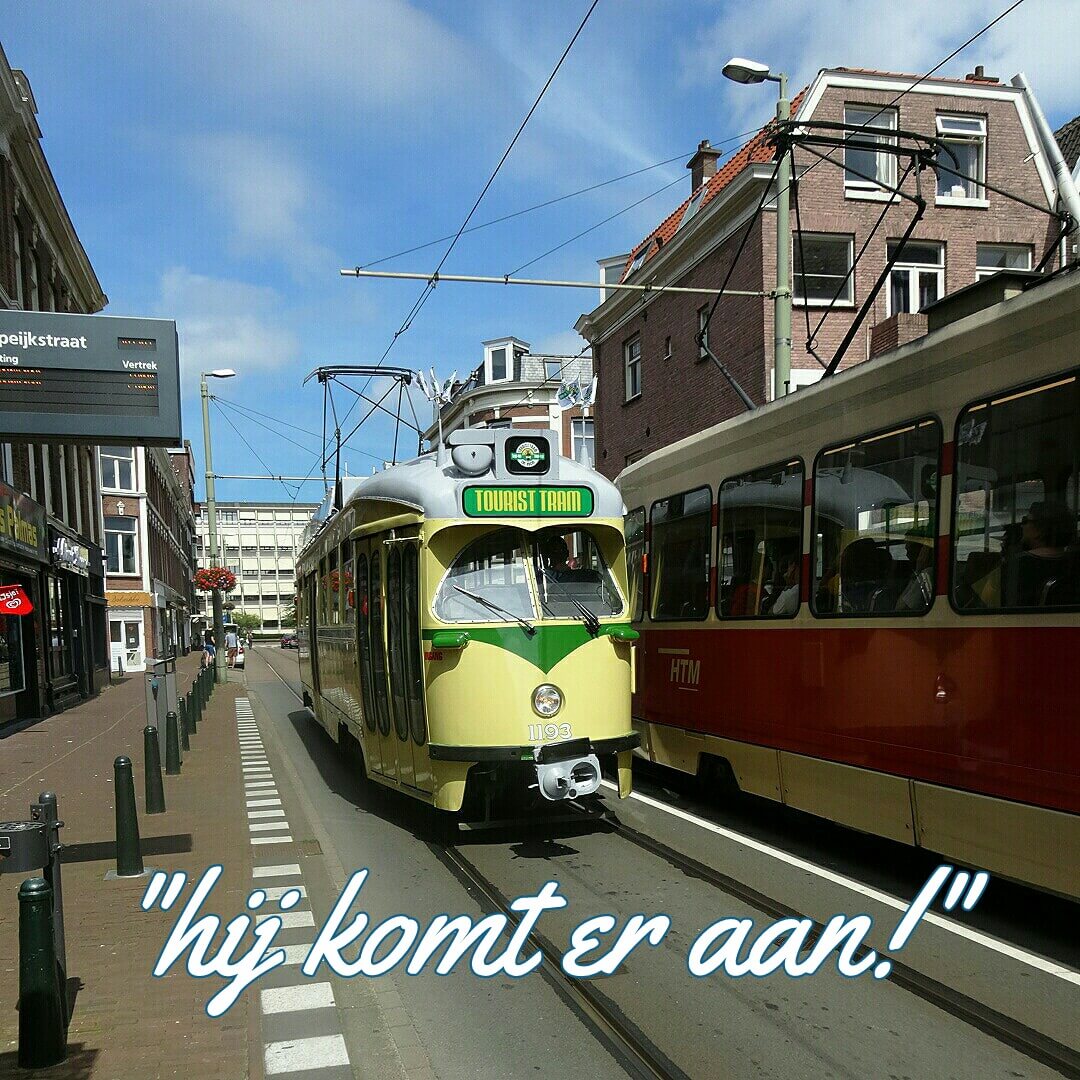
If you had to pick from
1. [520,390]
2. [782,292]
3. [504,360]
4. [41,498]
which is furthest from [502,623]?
[504,360]

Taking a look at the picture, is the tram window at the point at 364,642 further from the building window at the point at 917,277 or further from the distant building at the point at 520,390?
the distant building at the point at 520,390

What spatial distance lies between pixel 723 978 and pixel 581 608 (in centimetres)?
328

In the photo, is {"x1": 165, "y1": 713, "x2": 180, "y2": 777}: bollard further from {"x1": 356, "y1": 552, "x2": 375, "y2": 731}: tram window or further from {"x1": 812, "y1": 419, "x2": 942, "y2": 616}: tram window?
{"x1": 812, "y1": 419, "x2": 942, "y2": 616}: tram window

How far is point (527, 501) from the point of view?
25.8 feet

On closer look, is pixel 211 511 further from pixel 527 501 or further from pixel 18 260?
pixel 527 501

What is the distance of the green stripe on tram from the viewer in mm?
7477

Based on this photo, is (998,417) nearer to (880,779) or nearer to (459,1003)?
(880,779)

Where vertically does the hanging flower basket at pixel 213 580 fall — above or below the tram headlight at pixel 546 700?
above

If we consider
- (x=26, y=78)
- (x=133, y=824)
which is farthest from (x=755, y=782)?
(x=26, y=78)

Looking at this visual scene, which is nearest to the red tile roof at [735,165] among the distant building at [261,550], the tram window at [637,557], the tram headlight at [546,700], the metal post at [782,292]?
the metal post at [782,292]

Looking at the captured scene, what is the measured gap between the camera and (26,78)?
21172mm

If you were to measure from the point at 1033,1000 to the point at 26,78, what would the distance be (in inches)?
947

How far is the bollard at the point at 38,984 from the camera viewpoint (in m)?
3.97

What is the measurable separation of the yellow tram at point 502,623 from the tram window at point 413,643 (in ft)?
0.07
